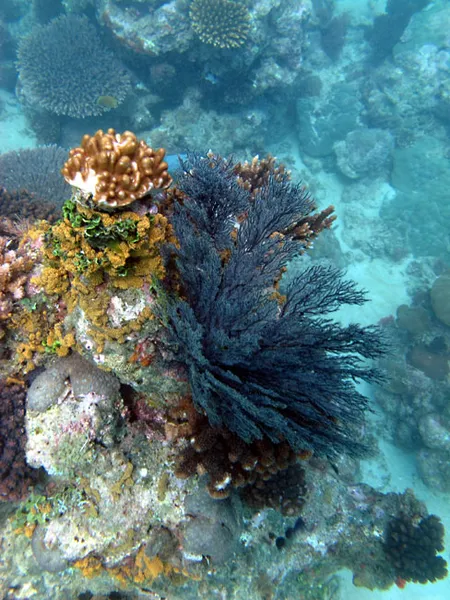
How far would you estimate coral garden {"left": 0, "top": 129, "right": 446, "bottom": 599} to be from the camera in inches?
107

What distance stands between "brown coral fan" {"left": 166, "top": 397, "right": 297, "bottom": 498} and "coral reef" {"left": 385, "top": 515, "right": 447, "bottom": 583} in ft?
15.3

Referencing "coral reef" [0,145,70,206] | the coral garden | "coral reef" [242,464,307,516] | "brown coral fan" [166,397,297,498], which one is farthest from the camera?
"coral reef" [0,145,70,206]

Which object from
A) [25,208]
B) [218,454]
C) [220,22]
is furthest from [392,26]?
[218,454]

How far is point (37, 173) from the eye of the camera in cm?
811

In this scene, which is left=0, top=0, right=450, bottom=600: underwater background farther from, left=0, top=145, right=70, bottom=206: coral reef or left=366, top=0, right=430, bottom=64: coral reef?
left=366, top=0, right=430, bottom=64: coral reef

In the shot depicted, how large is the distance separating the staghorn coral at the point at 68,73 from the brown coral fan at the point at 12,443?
1041 centimetres

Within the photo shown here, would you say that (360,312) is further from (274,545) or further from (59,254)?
(59,254)

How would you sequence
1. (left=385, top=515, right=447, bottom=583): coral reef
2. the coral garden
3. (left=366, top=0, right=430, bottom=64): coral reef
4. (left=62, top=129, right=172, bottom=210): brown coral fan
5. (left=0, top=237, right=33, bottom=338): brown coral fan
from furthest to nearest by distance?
(left=366, top=0, right=430, bottom=64): coral reef
(left=385, top=515, right=447, bottom=583): coral reef
(left=0, top=237, right=33, bottom=338): brown coral fan
the coral garden
(left=62, top=129, right=172, bottom=210): brown coral fan

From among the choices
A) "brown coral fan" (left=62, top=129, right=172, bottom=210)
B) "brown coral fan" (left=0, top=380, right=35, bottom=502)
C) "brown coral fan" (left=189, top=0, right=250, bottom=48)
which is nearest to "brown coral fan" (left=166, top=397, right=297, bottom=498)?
"brown coral fan" (left=0, top=380, right=35, bottom=502)

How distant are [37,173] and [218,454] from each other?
7909 mm

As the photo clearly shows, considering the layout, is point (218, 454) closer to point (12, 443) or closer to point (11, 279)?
point (12, 443)

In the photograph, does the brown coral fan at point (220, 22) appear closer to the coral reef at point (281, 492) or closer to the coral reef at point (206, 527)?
the coral reef at point (281, 492)

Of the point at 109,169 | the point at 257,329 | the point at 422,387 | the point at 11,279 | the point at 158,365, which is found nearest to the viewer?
the point at 109,169

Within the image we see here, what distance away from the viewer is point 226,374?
2.78m
